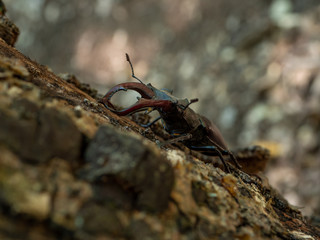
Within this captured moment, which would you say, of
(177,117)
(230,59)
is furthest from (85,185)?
(230,59)

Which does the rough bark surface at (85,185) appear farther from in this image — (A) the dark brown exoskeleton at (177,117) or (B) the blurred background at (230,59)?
(B) the blurred background at (230,59)

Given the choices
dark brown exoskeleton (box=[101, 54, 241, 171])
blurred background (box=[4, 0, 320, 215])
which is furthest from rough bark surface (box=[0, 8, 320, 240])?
blurred background (box=[4, 0, 320, 215])

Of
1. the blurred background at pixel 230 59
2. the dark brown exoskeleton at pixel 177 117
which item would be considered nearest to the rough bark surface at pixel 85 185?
the dark brown exoskeleton at pixel 177 117

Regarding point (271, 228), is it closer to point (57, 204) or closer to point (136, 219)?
point (136, 219)

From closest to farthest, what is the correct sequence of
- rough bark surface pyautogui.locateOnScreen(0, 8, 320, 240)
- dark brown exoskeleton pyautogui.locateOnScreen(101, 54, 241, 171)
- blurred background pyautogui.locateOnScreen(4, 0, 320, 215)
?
rough bark surface pyautogui.locateOnScreen(0, 8, 320, 240) → dark brown exoskeleton pyautogui.locateOnScreen(101, 54, 241, 171) → blurred background pyautogui.locateOnScreen(4, 0, 320, 215)

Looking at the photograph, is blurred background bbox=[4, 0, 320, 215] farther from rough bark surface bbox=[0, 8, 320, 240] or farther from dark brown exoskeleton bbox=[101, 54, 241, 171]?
rough bark surface bbox=[0, 8, 320, 240]

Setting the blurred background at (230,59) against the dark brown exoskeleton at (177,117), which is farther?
the blurred background at (230,59)
